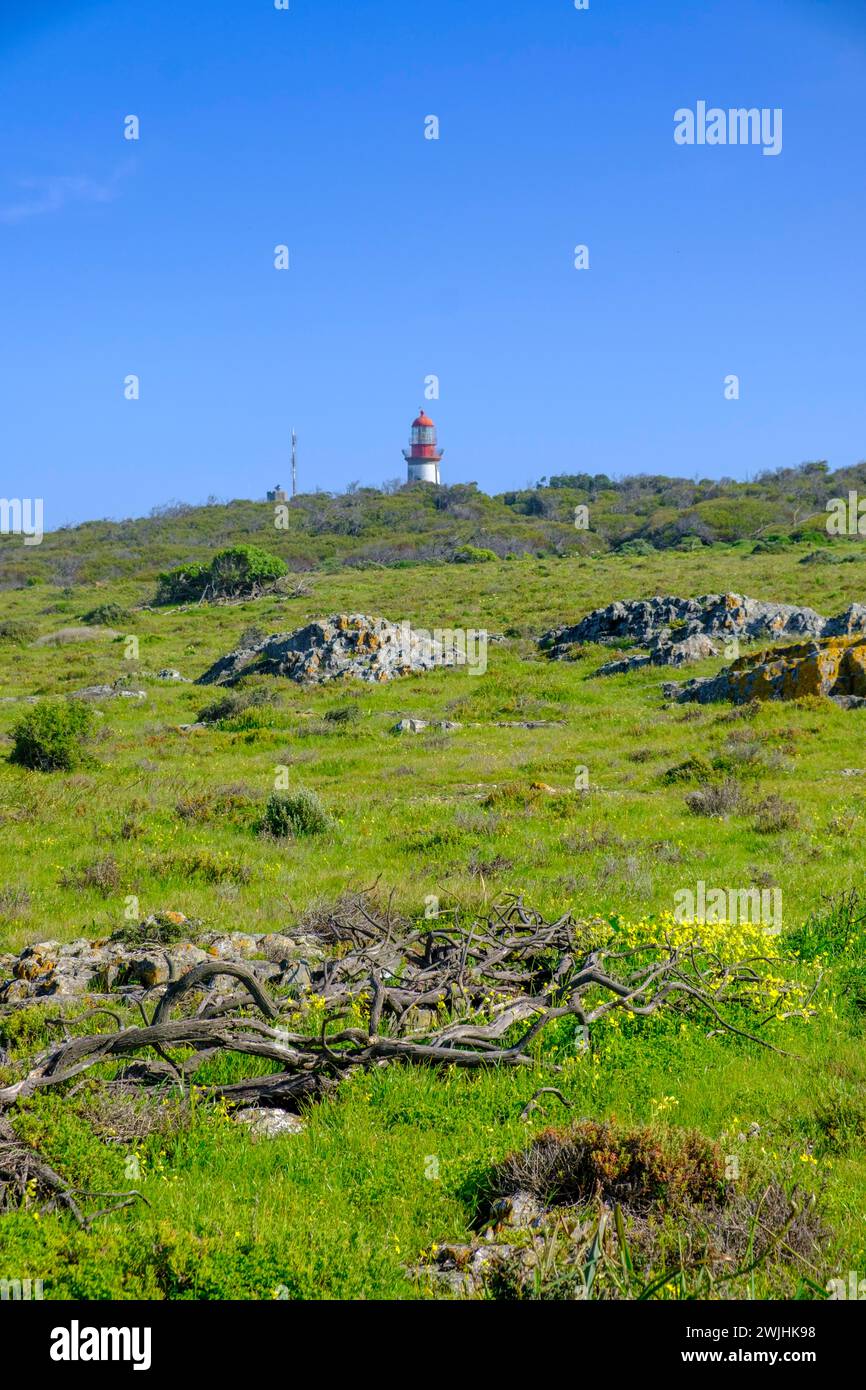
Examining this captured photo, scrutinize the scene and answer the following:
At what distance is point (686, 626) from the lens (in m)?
32.1

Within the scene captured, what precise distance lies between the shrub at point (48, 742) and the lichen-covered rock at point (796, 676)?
1420cm

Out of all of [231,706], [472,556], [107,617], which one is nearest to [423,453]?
[472,556]

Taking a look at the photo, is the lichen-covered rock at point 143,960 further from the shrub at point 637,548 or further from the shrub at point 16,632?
the shrub at point 637,548

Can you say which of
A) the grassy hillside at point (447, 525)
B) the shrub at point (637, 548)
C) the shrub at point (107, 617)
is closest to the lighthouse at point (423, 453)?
the grassy hillside at point (447, 525)

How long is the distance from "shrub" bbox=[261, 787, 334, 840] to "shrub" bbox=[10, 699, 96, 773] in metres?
7.30

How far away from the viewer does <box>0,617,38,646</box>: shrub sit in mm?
46094

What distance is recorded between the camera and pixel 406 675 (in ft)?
105

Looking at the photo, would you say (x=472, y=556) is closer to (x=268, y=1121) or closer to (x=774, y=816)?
(x=774, y=816)

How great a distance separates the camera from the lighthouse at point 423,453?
445 ft

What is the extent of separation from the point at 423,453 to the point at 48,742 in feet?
Answer: 403

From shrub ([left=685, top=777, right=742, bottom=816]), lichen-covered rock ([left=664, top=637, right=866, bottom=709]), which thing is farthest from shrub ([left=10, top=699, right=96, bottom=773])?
lichen-covered rock ([left=664, top=637, right=866, bottom=709])
